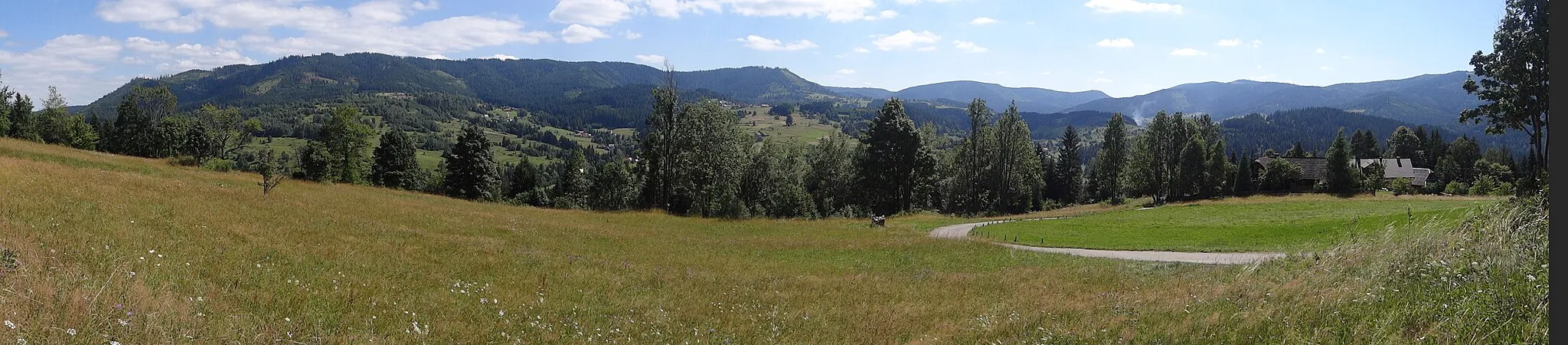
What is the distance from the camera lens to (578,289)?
41.8ft

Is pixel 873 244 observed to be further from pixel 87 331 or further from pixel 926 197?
pixel 926 197

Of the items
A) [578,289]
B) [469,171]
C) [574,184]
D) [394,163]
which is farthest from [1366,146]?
[578,289]

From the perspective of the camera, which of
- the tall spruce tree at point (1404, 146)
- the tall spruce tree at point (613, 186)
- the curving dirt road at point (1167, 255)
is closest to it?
the curving dirt road at point (1167, 255)

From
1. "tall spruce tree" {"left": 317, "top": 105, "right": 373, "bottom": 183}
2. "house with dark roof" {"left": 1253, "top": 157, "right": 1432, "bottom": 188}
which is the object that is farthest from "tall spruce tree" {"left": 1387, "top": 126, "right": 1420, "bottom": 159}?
"tall spruce tree" {"left": 317, "top": 105, "right": 373, "bottom": 183}

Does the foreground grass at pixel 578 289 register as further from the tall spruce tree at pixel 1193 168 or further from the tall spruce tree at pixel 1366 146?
the tall spruce tree at pixel 1366 146

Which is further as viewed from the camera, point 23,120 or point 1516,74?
point 23,120

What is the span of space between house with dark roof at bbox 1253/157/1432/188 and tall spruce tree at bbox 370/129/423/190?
95.7m

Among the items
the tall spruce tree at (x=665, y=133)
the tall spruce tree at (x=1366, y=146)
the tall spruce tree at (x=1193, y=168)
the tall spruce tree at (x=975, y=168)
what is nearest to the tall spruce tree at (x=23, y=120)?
the tall spruce tree at (x=665, y=133)

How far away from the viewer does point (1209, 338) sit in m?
7.80

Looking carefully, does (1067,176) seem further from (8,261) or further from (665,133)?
(8,261)

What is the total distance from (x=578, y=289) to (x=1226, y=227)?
3095cm

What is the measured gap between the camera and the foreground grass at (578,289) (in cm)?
712

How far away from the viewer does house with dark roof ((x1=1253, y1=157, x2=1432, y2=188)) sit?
83.1 metres

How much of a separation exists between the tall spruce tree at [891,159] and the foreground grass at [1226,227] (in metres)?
→ 16.1
